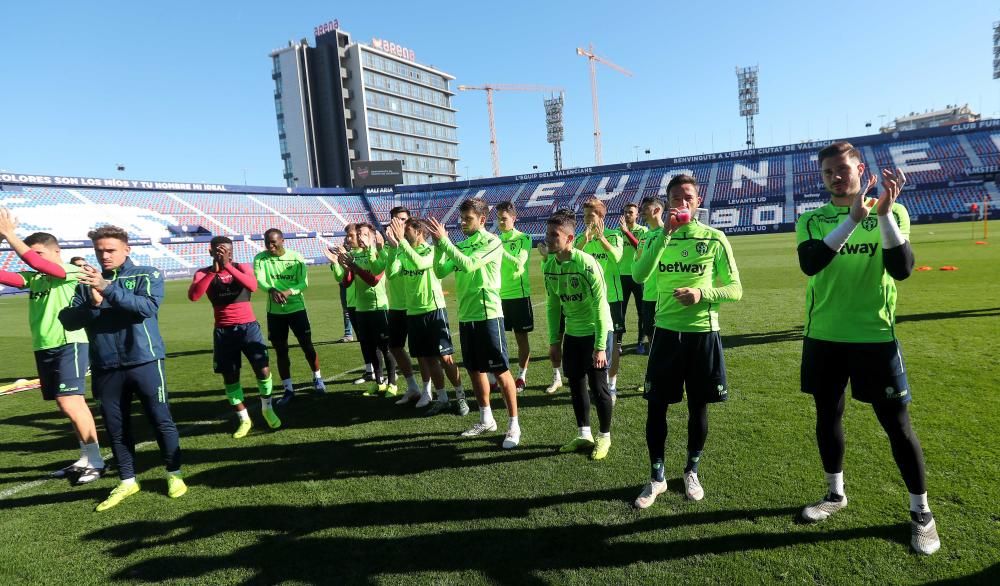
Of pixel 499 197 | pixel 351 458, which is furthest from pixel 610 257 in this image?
pixel 499 197

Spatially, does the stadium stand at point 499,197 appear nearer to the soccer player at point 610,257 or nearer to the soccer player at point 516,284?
the soccer player at point 516,284

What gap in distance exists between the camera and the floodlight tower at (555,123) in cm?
9188

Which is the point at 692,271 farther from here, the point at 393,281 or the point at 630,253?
the point at 630,253

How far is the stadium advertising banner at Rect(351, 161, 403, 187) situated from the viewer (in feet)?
215

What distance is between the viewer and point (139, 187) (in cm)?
4691

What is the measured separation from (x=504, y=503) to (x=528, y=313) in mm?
3464

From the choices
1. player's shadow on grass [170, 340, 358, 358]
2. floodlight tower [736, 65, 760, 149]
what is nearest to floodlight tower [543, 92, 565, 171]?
floodlight tower [736, 65, 760, 149]

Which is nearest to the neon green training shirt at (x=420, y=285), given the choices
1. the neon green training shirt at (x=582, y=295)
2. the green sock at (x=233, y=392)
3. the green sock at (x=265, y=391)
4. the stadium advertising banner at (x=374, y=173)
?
the neon green training shirt at (x=582, y=295)

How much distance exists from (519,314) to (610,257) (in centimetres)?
144

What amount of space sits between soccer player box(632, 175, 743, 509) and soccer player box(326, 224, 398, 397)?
13.6ft

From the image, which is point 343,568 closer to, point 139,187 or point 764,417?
point 764,417

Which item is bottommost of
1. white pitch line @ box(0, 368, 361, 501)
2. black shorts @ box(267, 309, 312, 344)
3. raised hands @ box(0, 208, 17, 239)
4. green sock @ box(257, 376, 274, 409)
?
white pitch line @ box(0, 368, 361, 501)

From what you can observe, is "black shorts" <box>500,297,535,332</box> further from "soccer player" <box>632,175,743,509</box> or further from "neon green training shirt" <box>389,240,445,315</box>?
"soccer player" <box>632,175,743,509</box>

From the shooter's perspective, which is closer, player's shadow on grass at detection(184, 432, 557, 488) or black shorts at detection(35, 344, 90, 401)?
player's shadow on grass at detection(184, 432, 557, 488)
